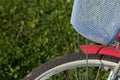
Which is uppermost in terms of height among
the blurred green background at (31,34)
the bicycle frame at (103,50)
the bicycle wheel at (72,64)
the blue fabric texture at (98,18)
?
the blue fabric texture at (98,18)

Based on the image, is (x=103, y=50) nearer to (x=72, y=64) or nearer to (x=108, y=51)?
(x=108, y=51)

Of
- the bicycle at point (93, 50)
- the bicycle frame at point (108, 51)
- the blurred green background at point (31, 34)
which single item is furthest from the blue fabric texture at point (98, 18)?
the blurred green background at point (31, 34)

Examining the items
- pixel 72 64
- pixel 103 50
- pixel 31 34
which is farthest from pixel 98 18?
pixel 31 34

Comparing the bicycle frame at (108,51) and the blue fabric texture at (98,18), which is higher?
the blue fabric texture at (98,18)

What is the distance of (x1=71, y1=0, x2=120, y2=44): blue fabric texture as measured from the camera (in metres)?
2.35

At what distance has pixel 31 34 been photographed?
4.60 metres

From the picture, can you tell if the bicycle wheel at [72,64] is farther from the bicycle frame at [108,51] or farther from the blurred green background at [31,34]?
the blurred green background at [31,34]

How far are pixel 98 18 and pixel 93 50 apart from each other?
1.86ft

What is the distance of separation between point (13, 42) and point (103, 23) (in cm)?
219

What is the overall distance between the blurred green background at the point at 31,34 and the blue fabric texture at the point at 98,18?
1803mm

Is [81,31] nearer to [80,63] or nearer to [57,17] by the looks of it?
[80,63]

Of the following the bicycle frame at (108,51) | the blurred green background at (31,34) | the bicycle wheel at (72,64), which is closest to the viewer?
the bicycle frame at (108,51)

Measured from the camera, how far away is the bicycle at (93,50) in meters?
2.37

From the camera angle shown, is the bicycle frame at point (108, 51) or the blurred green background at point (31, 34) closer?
the bicycle frame at point (108, 51)
